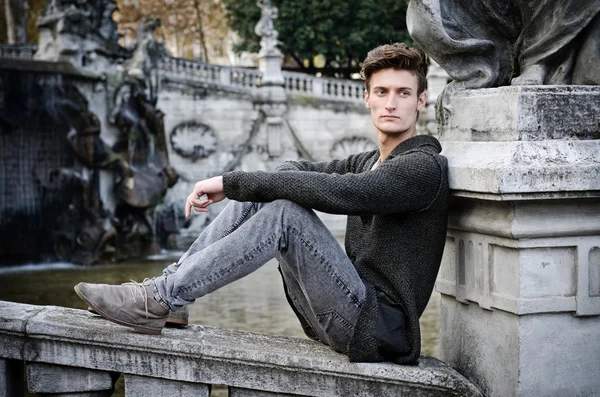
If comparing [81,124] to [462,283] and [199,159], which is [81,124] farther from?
[462,283]

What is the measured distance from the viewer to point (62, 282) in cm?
1300

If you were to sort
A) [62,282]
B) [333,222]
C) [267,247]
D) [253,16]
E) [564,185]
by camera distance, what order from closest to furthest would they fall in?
1. [564,185]
2. [267,247]
3. [62,282]
4. [333,222]
5. [253,16]

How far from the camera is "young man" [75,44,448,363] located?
134 inches

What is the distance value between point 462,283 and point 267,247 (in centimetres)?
80

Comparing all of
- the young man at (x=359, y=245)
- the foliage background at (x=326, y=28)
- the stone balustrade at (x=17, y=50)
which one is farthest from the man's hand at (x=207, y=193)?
the foliage background at (x=326, y=28)

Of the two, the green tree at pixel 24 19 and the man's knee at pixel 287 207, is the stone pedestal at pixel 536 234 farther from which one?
the green tree at pixel 24 19

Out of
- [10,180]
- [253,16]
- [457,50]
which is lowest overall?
[10,180]

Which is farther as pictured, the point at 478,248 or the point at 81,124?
the point at 81,124

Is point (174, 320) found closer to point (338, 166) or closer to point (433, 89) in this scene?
point (338, 166)

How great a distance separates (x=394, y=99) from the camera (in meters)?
3.64

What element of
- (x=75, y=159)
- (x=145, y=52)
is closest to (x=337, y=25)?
(x=145, y=52)

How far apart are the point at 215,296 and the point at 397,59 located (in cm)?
806

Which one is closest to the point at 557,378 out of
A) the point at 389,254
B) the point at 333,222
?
the point at 389,254

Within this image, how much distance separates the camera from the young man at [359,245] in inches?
134
